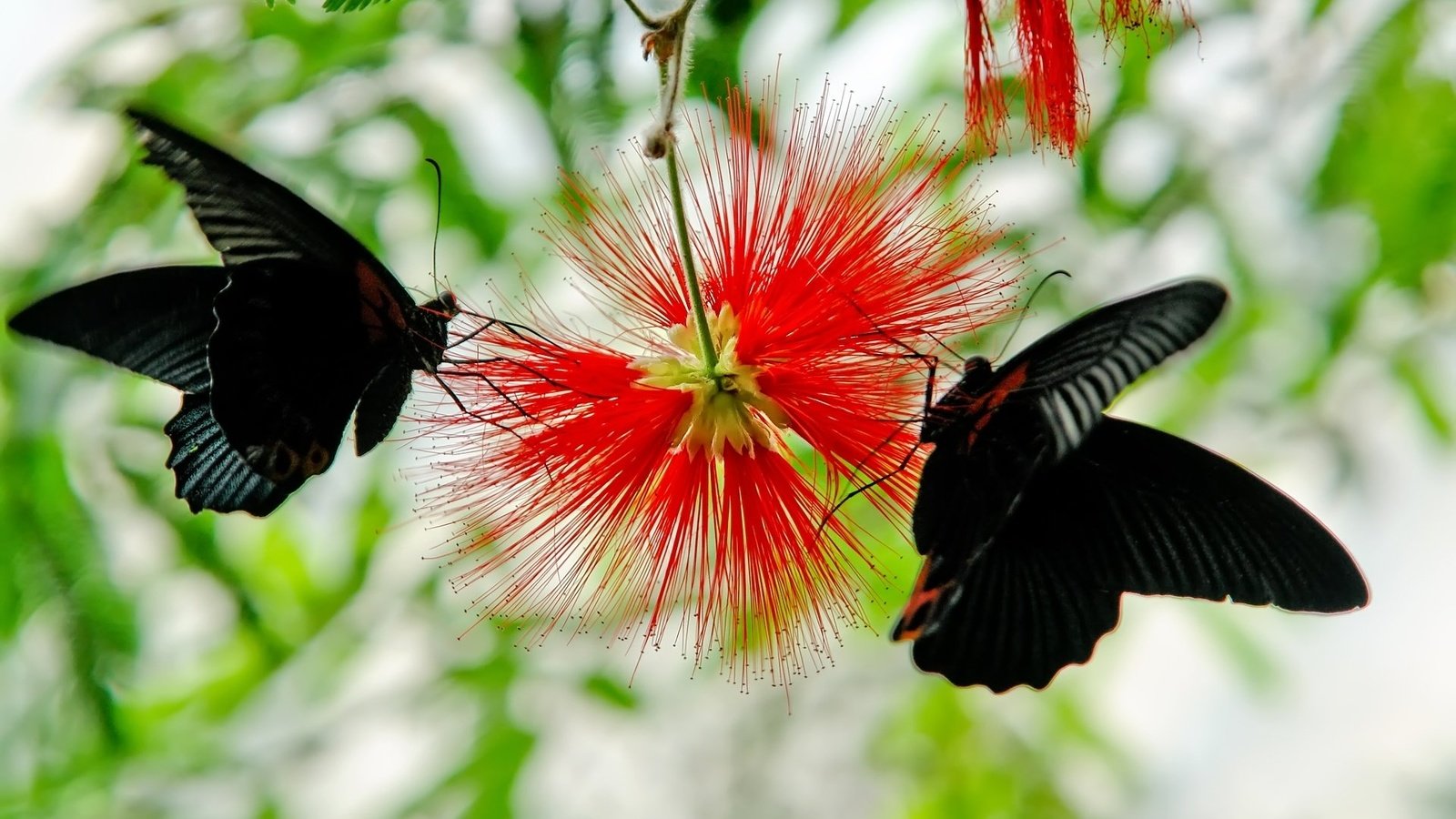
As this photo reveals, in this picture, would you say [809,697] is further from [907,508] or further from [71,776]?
[907,508]

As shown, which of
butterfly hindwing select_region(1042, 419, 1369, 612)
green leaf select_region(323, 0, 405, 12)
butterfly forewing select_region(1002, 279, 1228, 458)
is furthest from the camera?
butterfly hindwing select_region(1042, 419, 1369, 612)

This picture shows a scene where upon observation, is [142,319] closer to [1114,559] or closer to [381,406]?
[381,406]

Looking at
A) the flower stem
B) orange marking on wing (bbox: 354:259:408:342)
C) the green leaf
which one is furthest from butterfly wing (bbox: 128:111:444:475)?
the flower stem

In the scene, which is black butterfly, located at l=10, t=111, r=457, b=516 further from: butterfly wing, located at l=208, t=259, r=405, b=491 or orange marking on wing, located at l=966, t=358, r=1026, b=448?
orange marking on wing, located at l=966, t=358, r=1026, b=448

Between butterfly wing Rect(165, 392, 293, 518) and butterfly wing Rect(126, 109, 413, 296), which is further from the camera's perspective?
butterfly wing Rect(165, 392, 293, 518)

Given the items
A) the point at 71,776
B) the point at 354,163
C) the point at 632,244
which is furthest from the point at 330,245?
the point at 71,776

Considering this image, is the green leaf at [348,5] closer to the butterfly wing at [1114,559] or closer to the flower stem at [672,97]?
the flower stem at [672,97]

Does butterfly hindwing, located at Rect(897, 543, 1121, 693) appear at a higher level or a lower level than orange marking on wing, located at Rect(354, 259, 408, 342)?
lower

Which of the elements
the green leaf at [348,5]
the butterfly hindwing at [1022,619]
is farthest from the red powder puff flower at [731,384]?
the green leaf at [348,5]
